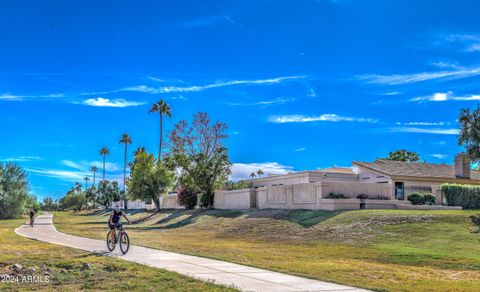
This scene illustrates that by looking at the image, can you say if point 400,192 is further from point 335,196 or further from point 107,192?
point 107,192

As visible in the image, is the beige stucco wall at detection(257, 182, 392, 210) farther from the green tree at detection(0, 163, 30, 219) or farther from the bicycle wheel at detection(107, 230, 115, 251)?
the green tree at detection(0, 163, 30, 219)

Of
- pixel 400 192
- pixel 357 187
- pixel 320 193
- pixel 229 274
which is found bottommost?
pixel 229 274

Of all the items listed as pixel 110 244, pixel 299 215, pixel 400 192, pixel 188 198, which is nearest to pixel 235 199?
pixel 188 198

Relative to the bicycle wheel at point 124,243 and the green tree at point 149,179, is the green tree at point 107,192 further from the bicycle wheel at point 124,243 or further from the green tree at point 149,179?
the bicycle wheel at point 124,243

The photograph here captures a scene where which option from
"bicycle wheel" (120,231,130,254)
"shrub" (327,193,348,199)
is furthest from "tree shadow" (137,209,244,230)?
"bicycle wheel" (120,231,130,254)

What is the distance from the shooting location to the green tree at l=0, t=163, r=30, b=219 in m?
72.4

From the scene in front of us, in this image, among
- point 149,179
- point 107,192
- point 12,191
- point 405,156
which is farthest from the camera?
point 107,192

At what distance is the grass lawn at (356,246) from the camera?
1345 centimetres

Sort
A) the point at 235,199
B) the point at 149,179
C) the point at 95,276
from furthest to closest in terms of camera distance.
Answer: the point at 149,179, the point at 235,199, the point at 95,276

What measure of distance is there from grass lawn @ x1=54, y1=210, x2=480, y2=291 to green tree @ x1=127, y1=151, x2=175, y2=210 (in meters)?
24.5

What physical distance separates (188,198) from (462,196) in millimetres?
31899

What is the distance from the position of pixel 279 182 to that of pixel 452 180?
1912 cm

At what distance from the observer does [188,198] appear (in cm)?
6069

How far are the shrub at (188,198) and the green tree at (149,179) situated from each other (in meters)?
5.75
